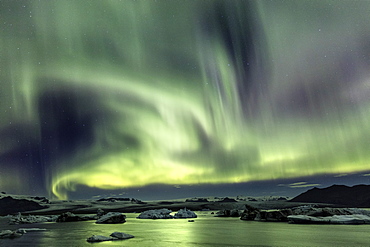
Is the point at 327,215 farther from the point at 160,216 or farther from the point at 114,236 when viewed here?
the point at 160,216

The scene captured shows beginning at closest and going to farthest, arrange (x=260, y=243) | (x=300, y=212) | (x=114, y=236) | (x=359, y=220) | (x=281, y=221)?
(x=260, y=243), (x=114, y=236), (x=359, y=220), (x=300, y=212), (x=281, y=221)

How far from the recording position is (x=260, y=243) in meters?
37.6

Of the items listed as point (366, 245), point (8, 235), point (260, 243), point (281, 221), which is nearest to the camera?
point (366, 245)

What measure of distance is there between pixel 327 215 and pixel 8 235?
76.6 metres

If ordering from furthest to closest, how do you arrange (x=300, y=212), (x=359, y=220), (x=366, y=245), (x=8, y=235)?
(x=300, y=212) < (x=359, y=220) < (x=8, y=235) < (x=366, y=245)

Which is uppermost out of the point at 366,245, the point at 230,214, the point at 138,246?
the point at 138,246

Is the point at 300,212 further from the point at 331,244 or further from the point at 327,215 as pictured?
the point at 331,244

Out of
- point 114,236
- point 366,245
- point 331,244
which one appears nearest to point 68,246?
point 114,236

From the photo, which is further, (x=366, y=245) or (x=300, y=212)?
(x=300, y=212)

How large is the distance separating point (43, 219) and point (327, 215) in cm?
11877

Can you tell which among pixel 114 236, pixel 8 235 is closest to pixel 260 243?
pixel 114 236

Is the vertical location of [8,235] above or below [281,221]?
above

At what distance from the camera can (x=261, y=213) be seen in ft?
283

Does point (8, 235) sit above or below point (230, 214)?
above
